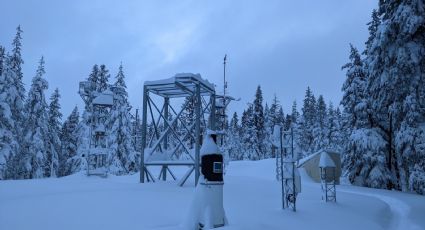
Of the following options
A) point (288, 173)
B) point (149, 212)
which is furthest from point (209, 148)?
point (288, 173)

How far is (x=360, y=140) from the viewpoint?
1114 inches

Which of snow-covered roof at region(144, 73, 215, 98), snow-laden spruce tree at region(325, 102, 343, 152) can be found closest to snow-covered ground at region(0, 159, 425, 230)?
snow-covered roof at region(144, 73, 215, 98)

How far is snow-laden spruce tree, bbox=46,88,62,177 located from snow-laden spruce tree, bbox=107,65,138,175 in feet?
19.8

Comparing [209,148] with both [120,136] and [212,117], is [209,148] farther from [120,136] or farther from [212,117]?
[120,136]

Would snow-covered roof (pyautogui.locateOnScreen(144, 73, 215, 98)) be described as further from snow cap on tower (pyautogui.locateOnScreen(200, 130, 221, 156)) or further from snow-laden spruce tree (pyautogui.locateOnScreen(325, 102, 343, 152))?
snow-laden spruce tree (pyautogui.locateOnScreen(325, 102, 343, 152))

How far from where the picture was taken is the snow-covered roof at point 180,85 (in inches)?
624

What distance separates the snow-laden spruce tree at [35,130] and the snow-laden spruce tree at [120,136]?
6.10 m

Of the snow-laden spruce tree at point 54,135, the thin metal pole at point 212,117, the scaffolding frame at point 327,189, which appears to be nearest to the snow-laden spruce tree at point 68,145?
the snow-laden spruce tree at point 54,135

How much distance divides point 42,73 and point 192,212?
105ft

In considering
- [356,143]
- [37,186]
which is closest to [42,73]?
[37,186]

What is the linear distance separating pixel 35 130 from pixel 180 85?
→ 905 inches

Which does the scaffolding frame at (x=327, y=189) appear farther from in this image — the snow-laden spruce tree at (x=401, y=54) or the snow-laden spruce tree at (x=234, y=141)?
the snow-laden spruce tree at (x=234, y=141)

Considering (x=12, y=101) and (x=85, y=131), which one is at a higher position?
(x=12, y=101)

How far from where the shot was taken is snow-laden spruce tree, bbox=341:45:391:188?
2798cm
